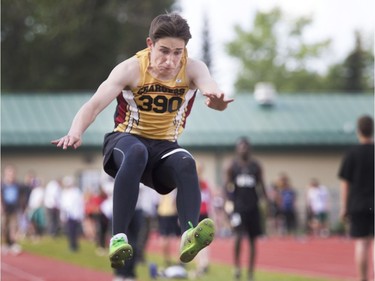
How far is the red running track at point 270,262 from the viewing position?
1789 cm

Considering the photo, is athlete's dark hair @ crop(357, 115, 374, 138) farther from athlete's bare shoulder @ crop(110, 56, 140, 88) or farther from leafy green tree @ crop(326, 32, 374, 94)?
leafy green tree @ crop(326, 32, 374, 94)

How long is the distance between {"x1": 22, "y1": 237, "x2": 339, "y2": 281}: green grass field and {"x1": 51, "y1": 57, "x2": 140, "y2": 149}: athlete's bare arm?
362 inches

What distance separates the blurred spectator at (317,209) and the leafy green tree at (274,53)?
48497mm

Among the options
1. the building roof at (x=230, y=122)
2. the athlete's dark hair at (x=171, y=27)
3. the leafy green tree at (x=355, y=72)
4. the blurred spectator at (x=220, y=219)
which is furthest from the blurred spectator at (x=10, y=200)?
the leafy green tree at (x=355, y=72)

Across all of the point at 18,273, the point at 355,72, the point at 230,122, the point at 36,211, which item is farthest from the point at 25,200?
the point at 355,72

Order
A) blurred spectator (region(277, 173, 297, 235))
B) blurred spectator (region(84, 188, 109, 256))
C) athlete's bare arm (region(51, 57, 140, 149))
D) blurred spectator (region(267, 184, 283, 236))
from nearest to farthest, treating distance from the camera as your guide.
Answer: athlete's bare arm (region(51, 57, 140, 149)), blurred spectator (region(84, 188, 109, 256)), blurred spectator (region(277, 173, 297, 235)), blurred spectator (region(267, 184, 283, 236))

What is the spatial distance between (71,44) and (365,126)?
4130cm

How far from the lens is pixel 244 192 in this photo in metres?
16.2

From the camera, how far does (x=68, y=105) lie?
143ft

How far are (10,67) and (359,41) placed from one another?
35.2 meters

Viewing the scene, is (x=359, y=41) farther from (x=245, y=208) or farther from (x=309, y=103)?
(x=245, y=208)

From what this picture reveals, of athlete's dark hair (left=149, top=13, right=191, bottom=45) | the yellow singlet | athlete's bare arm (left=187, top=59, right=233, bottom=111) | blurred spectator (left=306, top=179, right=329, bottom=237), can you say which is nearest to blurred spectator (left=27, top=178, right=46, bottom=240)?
blurred spectator (left=306, top=179, right=329, bottom=237)

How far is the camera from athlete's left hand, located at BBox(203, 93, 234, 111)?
6895mm

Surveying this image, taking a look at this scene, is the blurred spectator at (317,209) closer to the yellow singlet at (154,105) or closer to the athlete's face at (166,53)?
the yellow singlet at (154,105)
